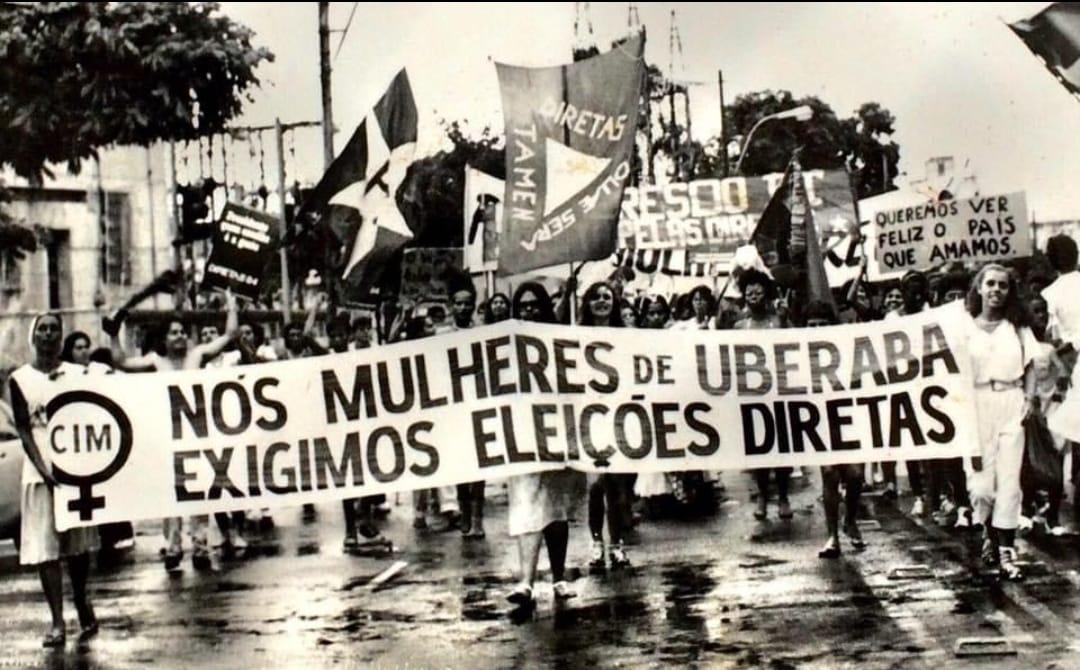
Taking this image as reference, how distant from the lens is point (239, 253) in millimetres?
13695

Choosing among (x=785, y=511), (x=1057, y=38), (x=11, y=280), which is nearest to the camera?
(x=1057, y=38)

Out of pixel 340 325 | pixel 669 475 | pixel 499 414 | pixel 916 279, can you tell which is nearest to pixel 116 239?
pixel 669 475

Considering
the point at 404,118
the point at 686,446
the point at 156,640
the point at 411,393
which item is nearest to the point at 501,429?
the point at 411,393

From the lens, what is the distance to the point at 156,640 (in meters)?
7.80

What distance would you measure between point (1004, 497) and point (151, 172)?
1090 inches

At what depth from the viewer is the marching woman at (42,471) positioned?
7.69 meters

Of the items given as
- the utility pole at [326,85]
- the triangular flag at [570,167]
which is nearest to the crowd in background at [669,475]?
the triangular flag at [570,167]

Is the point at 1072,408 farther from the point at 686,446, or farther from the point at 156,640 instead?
the point at 156,640

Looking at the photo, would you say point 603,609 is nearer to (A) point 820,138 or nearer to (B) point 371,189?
(B) point 371,189

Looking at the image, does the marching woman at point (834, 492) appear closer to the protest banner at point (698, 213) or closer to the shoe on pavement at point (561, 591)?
the shoe on pavement at point (561, 591)

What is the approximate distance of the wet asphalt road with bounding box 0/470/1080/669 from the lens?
6891 mm

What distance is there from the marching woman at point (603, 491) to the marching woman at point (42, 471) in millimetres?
2991

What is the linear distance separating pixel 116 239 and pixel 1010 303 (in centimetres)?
2710

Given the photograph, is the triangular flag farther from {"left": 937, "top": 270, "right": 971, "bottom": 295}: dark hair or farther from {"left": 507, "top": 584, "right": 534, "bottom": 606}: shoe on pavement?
{"left": 937, "top": 270, "right": 971, "bottom": 295}: dark hair
